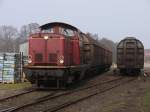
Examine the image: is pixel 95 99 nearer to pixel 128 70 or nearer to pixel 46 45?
pixel 46 45

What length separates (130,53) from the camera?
3103cm

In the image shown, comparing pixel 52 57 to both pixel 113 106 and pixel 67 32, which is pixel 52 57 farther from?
pixel 113 106

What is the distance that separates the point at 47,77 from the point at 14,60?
14.7ft

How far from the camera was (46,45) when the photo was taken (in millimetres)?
17016

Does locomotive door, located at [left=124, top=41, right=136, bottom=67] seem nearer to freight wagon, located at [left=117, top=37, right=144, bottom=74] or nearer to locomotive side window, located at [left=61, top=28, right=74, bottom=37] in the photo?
freight wagon, located at [left=117, top=37, right=144, bottom=74]

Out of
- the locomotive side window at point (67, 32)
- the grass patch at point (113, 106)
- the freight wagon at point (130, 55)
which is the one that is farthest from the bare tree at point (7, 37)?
the grass patch at point (113, 106)

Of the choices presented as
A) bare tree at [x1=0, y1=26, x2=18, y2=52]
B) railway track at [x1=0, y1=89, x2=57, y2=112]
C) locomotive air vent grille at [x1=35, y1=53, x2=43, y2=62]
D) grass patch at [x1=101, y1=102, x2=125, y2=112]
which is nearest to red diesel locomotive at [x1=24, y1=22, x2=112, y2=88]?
locomotive air vent grille at [x1=35, y1=53, x2=43, y2=62]

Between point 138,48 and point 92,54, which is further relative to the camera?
point 138,48

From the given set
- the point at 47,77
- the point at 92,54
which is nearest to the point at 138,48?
the point at 92,54

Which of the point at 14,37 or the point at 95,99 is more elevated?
the point at 14,37

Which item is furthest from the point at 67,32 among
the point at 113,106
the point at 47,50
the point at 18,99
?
the point at 113,106

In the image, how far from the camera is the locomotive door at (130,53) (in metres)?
30.8

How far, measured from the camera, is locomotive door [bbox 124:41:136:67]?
101ft

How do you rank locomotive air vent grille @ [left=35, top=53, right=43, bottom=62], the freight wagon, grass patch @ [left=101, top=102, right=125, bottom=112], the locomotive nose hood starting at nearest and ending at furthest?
grass patch @ [left=101, top=102, right=125, bottom=112], the locomotive nose hood, locomotive air vent grille @ [left=35, top=53, right=43, bottom=62], the freight wagon
